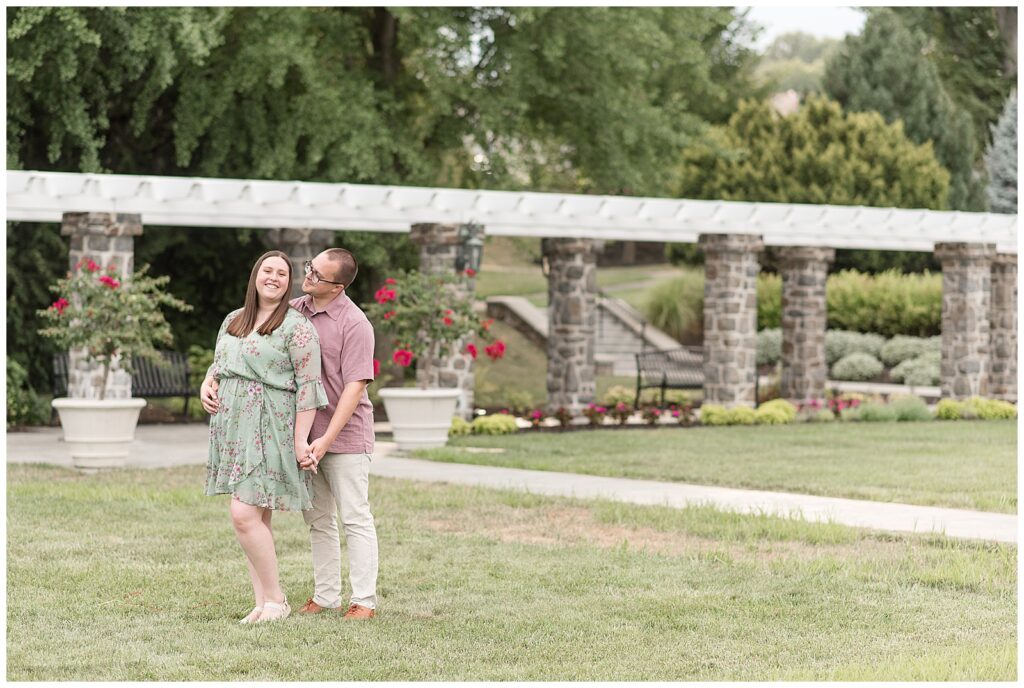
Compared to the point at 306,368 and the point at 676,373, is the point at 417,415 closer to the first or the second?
the point at 306,368

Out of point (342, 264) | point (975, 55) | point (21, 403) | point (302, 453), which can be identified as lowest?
point (21, 403)

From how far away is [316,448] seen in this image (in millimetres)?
6133

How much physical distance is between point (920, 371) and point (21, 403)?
44.6 ft

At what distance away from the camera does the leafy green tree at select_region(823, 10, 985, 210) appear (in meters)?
33.0

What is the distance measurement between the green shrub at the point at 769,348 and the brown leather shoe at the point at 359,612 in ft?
63.2

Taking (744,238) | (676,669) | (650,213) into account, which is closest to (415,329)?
(650,213)

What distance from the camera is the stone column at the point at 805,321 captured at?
19.7 metres

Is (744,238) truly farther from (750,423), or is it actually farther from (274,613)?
(274,613)

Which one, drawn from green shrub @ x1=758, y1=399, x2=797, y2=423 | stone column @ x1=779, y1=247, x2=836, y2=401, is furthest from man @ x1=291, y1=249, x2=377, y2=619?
stone column @ x1=779, y1=247, x2=836, y2=401

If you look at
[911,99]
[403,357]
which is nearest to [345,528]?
[403,357]

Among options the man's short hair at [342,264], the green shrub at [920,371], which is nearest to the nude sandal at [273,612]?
the man's short hair at [342,264]

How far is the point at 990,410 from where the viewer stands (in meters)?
18.6

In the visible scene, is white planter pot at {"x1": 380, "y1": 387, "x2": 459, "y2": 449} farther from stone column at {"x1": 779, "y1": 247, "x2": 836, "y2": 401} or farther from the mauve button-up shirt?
the mauve button-up shirt

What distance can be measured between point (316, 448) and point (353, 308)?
67 centimetres
